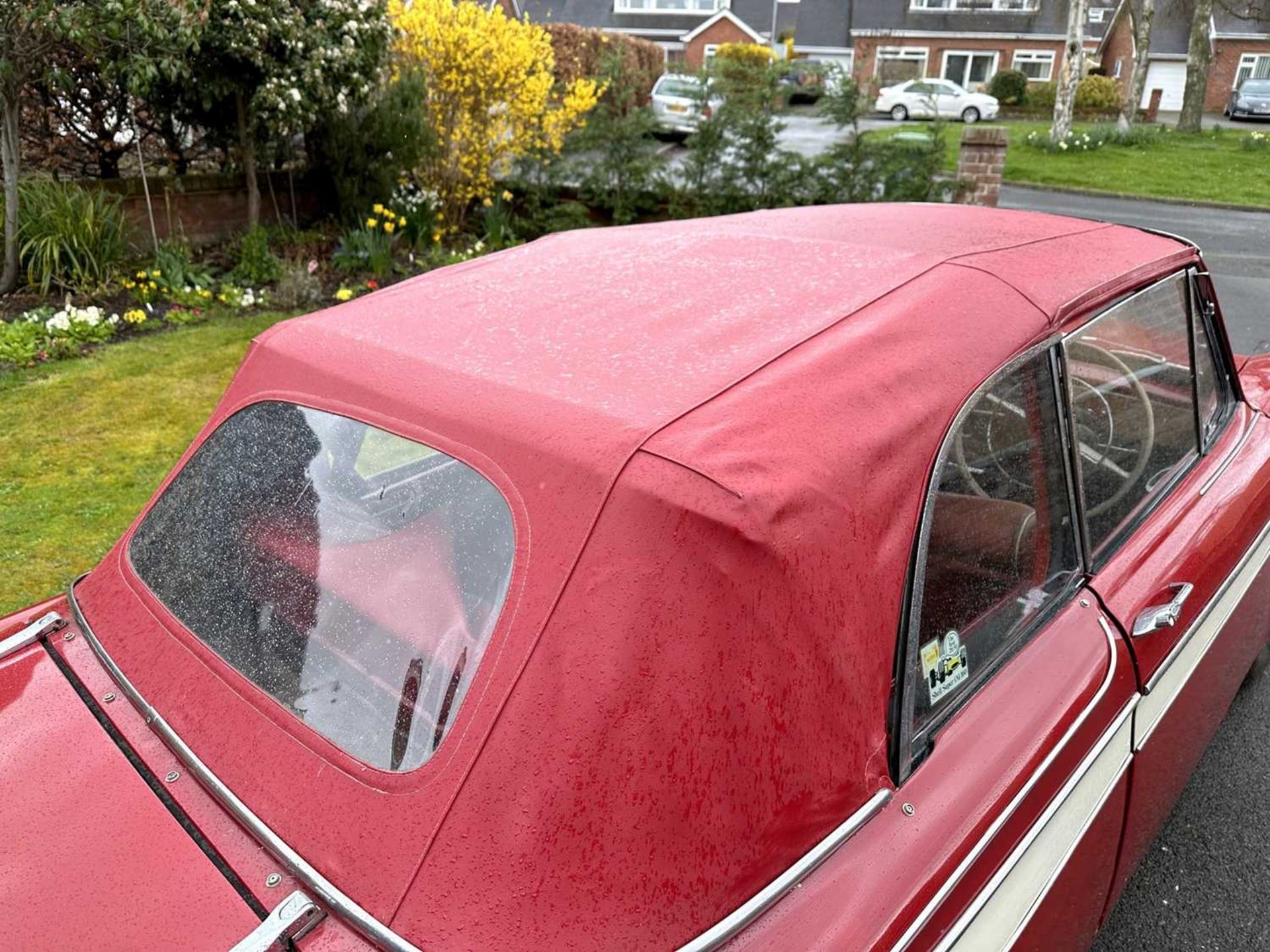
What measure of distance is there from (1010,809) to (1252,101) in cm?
3814

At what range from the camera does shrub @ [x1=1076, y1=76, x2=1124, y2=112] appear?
31.2m

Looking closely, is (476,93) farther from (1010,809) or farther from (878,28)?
(878,28)

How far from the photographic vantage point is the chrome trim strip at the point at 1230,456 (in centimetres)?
227

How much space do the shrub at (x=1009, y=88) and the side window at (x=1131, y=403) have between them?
3908 cm

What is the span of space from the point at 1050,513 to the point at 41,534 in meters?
4.21

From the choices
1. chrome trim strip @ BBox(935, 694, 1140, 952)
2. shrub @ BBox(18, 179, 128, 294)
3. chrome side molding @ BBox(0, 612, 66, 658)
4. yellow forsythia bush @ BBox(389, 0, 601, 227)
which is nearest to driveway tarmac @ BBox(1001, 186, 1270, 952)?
chrome trim strip @ BBox(935, 694, 1140, 952)

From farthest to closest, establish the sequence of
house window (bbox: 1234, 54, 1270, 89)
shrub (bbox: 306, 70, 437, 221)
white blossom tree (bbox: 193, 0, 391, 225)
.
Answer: house window (bbox: 1234, 54, 1270, 89) < shrub (bbox: 306, 70, 437, 221) < white blossom tree (bbox: 193, 0, 391, 225)

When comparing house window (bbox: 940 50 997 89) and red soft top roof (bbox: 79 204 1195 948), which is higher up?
house window (bbox: 940 50 997 89)

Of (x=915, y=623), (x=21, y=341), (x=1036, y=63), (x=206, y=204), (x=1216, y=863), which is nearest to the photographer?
(x=915, y=623)

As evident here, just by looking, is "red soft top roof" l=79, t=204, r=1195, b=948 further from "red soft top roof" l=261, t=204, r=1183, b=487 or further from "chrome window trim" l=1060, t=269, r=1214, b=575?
"chrome window trim" l=1060, t=269, r=1214, b=575

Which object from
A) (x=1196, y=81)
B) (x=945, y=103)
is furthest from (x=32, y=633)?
(x=945, y=103)

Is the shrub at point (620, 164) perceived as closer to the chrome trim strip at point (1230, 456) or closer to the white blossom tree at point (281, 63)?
the white blossom tree at point (281, 63)

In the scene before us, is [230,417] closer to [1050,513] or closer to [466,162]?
[1050,513]

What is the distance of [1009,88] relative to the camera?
35656 millimetres
